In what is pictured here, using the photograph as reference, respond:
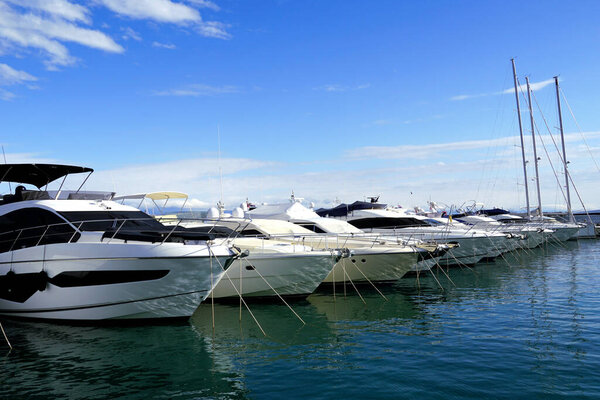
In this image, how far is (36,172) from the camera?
14.3 meters

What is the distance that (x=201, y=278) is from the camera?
1101 cm

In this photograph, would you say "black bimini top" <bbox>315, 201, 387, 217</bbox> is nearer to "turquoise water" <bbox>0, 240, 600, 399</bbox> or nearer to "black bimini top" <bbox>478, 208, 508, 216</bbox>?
"turquoise water" <bbox>0, 240, 600, 399</bbox>

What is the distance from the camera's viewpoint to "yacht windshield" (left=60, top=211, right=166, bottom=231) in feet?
38.6

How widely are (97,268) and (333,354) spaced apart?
571 cm

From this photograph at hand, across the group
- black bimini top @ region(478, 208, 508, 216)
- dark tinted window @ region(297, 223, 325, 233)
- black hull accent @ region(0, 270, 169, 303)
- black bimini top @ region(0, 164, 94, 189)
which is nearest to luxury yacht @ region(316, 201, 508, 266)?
dark tinted window @ region(297, 223, 325, 233)

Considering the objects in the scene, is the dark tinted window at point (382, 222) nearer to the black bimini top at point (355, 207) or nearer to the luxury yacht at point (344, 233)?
the black bimini top at point (355, 207)

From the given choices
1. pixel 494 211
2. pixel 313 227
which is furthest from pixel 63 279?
pixel 494 211

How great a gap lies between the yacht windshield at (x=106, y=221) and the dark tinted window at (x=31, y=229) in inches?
11.5

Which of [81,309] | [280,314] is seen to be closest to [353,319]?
[280,314]

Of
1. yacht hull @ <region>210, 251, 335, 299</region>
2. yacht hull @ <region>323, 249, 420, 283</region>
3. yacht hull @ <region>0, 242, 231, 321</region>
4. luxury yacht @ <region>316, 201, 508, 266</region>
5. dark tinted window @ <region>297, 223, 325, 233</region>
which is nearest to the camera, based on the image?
yacht hull @ <region>0, 242, 231, 321</region>

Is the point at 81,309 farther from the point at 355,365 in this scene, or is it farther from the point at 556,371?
the point at 556,371

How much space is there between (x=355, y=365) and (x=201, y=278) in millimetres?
4431

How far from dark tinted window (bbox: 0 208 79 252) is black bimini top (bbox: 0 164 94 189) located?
5.41 ft

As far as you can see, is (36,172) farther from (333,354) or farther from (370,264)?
(370,264)
